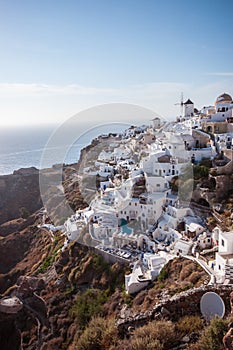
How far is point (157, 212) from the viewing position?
20297 mm

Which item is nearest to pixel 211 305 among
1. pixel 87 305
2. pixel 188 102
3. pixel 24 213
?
pixel 87 305

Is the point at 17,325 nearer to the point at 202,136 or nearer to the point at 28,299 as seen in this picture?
the point at 28,299

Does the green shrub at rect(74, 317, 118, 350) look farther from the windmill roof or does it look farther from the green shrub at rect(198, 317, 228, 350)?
the windmill roof

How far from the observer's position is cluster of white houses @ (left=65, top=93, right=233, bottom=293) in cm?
1608

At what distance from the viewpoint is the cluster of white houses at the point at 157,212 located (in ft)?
52.7

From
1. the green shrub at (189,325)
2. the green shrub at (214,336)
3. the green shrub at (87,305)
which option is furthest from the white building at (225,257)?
the green shrub at (87,305)

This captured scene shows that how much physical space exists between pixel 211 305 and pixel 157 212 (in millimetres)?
9662

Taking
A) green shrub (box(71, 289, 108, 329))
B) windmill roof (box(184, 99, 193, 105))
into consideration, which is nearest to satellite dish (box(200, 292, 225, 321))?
green shrub (box(71, 289, 108, 329))

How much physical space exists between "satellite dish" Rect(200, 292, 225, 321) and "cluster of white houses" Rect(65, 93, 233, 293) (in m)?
1.53

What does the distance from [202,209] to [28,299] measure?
1378cm

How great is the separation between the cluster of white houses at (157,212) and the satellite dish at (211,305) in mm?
1529

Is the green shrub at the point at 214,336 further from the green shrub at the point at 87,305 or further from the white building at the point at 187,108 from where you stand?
the white building at the point at 187,108

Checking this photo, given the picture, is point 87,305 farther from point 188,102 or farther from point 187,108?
point 188,102

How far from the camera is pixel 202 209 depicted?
63.3ft
